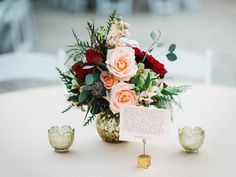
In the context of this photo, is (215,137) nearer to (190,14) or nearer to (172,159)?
(172,159)

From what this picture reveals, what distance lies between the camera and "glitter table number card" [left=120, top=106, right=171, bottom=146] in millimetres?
1565

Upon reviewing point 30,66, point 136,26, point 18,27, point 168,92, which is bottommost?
point 168,92

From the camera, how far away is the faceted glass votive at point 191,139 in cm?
170

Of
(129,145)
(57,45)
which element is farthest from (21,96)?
(57,45)

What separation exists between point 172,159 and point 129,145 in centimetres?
17

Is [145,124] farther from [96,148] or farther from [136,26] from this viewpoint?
[136,26]

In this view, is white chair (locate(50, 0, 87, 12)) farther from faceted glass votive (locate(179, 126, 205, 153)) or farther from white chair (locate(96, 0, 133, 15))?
faceted glass votive (locate(179, 126, 205, 153))

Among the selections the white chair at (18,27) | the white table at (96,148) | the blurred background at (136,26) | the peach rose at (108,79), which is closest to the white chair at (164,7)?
the blurred background at (136,26)

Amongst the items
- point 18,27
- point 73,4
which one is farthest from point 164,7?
point 18,27

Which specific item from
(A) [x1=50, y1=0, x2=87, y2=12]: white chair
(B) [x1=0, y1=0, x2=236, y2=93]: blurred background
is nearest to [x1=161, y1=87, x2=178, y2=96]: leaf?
(B) [x1=0, y1=0, x2=236, y2=93]: blurred background

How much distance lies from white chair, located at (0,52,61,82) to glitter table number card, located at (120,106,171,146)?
1.07m

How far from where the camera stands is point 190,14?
7160 millimetres

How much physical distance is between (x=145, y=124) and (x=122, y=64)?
0.59 feet

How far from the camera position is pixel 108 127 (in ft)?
5.71
